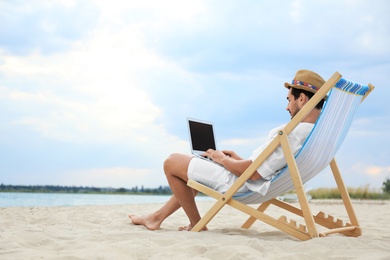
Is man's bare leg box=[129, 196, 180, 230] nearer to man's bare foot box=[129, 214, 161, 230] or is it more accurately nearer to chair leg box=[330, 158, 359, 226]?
man's bare foot box=[129, 214, 161, 230]

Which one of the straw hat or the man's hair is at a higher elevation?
the straw hat

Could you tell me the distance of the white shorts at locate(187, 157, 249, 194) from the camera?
12.7 feet

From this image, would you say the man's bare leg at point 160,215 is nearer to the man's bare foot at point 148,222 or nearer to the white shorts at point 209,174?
the man's bare foot at point 148,222

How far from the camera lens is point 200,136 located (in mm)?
4160

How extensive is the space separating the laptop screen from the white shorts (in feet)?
0.56

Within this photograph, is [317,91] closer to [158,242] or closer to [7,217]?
[158,242]

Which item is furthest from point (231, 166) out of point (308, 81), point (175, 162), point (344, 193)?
point (344, 193)

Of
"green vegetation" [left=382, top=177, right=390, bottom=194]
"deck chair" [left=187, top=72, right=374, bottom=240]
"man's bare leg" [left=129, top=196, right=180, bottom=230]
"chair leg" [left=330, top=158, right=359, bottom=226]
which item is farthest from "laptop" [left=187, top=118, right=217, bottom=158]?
"green vegetation" [left=382, top=177, right=390, bottom=194]

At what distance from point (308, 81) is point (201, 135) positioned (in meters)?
1.09

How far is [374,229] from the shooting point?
15.8ft

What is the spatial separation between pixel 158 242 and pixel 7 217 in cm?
312

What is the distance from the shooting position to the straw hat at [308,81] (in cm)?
362

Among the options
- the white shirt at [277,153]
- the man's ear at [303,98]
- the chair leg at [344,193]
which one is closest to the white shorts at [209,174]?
the white shirt at [277,153]

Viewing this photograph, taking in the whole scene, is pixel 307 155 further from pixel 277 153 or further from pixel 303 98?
pixel 303 98
